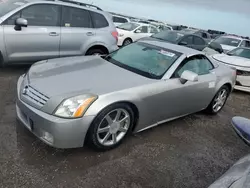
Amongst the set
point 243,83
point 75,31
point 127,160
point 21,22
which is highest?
point 21,22

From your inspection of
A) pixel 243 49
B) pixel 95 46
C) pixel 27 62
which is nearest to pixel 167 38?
pixel 243 49

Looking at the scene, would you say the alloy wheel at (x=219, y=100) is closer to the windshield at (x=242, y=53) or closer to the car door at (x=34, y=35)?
the car door at (x=34, y=35)

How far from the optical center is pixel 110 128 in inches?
127

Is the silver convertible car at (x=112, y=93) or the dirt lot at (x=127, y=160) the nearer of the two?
the dirt lot at (x=127, y=160)

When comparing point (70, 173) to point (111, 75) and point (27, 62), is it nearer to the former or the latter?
point (111, 75)

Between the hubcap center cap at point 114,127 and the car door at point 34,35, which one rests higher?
the car door at point 34,35

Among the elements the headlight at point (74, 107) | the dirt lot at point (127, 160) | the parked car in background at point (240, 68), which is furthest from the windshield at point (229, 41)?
the headlight at point (74, 107)

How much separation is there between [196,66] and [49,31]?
10.9 feet

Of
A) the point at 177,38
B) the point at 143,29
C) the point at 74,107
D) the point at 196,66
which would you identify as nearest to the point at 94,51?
the point at 196,66

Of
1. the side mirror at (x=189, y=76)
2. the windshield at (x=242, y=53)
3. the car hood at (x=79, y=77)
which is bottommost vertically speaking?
the windshield at (x=242, y=53)

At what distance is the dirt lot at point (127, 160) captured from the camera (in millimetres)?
2730

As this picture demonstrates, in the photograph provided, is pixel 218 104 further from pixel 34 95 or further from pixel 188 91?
pixel 34 95

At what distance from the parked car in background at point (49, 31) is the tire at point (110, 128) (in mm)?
3130

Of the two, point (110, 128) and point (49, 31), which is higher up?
point (49, 31)
